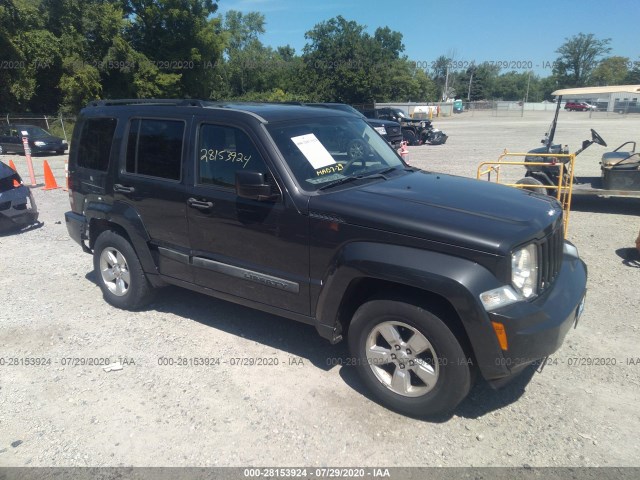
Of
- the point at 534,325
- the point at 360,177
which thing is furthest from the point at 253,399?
the point at 534,325

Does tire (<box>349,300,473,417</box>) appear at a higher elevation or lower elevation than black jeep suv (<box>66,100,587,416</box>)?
lower

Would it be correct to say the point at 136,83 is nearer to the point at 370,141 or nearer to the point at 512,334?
the point at 370,141

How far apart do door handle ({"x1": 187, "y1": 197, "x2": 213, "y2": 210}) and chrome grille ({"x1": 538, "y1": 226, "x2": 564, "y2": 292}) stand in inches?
100

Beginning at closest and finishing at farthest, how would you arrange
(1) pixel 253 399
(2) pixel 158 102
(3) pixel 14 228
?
(1) pixel 253 399 < (2) pixel 158 102 < (3) pixel 14 228

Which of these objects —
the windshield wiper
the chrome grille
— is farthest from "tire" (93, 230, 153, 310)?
the chrome grille

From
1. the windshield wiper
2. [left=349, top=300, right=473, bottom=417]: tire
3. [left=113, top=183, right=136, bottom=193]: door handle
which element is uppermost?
the windshield wiper

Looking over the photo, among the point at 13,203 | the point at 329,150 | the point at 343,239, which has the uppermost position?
the point at 329,150

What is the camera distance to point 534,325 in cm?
295

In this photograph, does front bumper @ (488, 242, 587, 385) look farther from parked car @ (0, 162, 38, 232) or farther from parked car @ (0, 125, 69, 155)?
parked car @ (0, 125, 69, 155)

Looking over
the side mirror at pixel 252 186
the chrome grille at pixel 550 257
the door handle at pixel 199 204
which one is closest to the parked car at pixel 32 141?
the door handle at pixel 199 204

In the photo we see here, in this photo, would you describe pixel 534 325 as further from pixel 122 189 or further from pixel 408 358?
pixel 122 189

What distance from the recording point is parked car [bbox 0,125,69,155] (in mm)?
21467

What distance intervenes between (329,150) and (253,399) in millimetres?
2069

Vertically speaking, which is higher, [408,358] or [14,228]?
[408,358]
